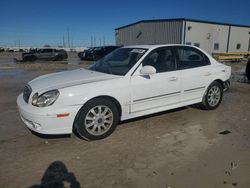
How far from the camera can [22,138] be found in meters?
3.93

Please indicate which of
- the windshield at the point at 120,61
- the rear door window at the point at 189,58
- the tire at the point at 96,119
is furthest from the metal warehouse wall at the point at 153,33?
the tire at the point at 96,119

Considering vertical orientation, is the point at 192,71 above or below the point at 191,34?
below

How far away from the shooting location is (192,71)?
484 cm

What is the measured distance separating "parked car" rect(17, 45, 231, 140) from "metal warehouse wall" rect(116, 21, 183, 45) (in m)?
25.1

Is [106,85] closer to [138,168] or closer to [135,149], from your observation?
[135,149]

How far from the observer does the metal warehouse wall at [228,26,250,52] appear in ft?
115

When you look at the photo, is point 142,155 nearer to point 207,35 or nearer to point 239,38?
point 207,35

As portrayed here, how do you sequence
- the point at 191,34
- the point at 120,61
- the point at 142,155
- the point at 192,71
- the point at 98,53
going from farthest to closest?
the point at 191,34
the point at 98,53
the point at 192,71
the point at 120,61
the point at 142,155

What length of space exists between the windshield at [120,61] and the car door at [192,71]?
0.93m

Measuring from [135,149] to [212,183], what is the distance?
124 cm

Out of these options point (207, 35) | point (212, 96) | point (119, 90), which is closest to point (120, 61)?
point (119, 90)

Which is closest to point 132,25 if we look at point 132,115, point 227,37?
point 227,37

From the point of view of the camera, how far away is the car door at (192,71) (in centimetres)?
473

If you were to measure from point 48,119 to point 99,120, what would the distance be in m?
0.84
